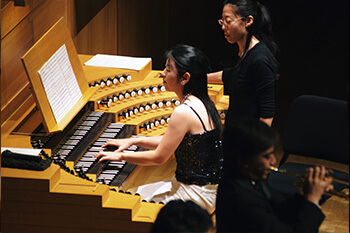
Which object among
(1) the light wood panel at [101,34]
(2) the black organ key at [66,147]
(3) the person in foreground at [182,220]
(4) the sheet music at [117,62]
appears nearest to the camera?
(3) the person in foreground at [182,220]

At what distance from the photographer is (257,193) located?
6.47 feet

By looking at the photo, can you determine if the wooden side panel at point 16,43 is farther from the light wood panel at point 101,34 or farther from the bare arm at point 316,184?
the bare arm at point 316,184

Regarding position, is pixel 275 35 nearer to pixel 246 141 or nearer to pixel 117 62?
pixel 117 62

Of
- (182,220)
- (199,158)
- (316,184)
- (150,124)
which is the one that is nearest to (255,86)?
(199,158)

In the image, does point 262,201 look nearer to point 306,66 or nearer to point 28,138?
point 28,138

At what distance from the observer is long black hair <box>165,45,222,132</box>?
2916mm

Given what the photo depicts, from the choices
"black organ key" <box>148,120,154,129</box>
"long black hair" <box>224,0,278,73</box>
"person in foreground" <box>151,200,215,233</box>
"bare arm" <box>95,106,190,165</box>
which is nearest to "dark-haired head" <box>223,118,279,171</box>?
"person in foreground" <box>151,200,215,233</box>

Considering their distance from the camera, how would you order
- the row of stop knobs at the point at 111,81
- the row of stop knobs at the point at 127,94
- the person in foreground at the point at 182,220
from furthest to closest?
the row of stop knobs at the point at 111,81, the row of stop knobs at the point at 127,94, the person in foreground at the point at 182,220

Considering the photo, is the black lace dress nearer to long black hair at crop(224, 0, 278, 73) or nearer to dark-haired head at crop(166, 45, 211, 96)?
dark-haired head at crop(166, 45, 211, 96)

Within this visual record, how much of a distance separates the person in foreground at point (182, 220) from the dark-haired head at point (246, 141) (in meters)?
0.42

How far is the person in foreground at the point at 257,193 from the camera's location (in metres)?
1.91

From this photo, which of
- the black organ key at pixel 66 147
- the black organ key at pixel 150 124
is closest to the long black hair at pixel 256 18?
the black organ key at pixel 150 124

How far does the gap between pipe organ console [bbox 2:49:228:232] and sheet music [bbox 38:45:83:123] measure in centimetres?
16

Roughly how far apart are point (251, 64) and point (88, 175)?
1042 mm
